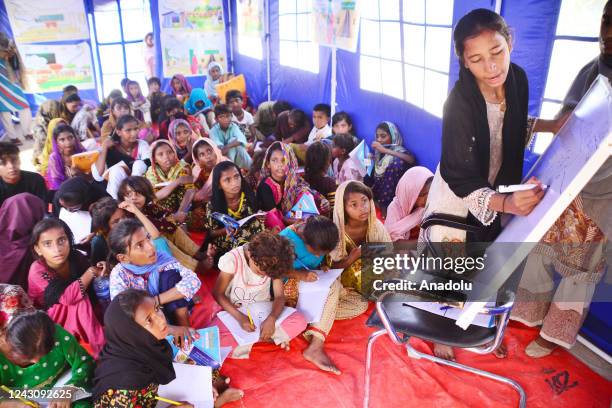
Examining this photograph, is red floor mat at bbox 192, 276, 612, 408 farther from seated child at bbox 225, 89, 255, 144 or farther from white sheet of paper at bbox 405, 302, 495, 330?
seated child at bbox 225, 89, 255, 144

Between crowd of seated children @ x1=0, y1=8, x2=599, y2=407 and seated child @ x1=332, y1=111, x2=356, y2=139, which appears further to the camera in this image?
seated child @ x1=332, y1=111, x2=356, y2=139

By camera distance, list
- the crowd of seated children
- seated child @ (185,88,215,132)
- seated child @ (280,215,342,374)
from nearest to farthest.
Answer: the crowd of seated children < seated child @ (280,215,342,374) < seated child @ (185,88,215,132)

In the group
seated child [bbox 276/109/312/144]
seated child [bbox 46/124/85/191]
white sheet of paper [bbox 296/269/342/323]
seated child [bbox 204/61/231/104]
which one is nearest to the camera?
white sheet of paper [bbox 296/269/342/323]

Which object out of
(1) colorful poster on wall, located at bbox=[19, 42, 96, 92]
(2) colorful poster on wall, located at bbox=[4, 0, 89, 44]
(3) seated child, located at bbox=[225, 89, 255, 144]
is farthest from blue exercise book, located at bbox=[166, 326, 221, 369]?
(2) colorful poster on wall, located at bbox=[4, 0, 89, 44]

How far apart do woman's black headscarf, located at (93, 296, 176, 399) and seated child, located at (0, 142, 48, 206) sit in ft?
6.42

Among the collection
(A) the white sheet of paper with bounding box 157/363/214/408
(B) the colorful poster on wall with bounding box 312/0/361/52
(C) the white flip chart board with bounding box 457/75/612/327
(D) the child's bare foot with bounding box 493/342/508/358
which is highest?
(B) the colorful poster on wall with bounding box 312/0/361/52

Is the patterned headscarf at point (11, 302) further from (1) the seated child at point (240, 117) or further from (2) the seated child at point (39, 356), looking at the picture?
(1) the seated child at point (240, 117)

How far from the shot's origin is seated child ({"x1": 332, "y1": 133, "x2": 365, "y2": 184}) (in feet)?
14.6

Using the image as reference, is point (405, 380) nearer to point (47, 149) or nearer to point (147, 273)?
point (147, 273)

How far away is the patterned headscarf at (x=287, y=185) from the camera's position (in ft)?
12.1

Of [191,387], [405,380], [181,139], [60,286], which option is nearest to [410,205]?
[405,380]

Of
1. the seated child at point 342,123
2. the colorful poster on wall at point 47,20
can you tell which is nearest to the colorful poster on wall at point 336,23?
the seated child at point 342,123

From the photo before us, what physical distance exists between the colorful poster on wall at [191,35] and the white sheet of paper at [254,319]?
8.06 m

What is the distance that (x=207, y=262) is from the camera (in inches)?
133
